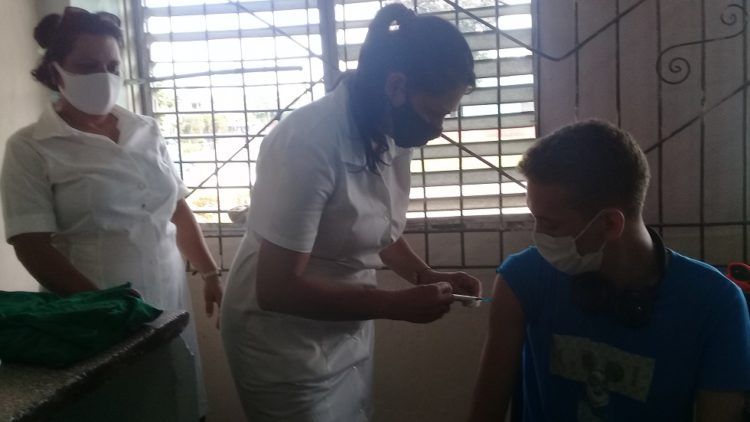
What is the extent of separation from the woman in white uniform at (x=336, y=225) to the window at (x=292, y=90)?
75 centimetres

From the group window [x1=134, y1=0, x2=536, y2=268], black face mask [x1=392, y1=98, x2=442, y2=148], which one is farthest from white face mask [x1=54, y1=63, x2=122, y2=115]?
black face mask [x1=392, y1=98, x2=442, y2=148]

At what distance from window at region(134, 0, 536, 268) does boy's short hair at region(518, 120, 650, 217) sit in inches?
34.5

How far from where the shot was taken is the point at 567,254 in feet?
4.16

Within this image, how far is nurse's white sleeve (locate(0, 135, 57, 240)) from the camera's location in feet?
4.98

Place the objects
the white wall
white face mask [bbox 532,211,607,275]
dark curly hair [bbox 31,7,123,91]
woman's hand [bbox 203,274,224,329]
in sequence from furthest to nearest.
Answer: the white wall < woman's hand [bbox 203,274,224,329] < dark curly hair [bbox 31,7,123,91] < white face mask [bbox 532,211,607,275]

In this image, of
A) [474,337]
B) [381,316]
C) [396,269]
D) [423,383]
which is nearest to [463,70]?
[381,316]

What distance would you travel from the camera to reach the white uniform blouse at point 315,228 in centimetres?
117

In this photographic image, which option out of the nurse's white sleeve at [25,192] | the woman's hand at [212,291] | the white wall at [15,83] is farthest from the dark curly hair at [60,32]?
the woman's hand at [212,291]

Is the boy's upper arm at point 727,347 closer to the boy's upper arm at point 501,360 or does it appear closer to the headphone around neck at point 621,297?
the headphone around neck at point 621,297

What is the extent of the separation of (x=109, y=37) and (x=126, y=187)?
383mm

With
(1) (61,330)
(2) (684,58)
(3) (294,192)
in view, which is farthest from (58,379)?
(2) (684,58)

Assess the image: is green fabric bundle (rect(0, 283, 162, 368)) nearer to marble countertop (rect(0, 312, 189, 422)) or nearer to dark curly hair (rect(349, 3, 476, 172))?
marble countertop (rect(0, 312, 189, 422))

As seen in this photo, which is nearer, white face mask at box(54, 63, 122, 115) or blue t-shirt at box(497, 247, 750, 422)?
blue t-shirt at box(497, 247, 750, 422)

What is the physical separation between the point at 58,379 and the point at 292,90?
161 cm
